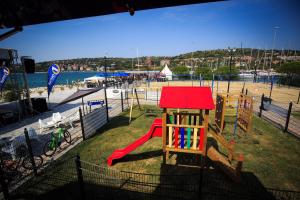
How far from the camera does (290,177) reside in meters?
5.95

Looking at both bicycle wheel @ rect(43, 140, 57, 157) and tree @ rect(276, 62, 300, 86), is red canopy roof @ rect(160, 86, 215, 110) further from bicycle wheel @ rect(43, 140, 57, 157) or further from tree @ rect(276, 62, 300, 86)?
tree @ rect(276, 62, 300, 86)

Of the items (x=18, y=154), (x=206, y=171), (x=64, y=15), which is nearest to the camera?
(x=64, y=15)

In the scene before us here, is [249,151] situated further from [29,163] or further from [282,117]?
[29,163]

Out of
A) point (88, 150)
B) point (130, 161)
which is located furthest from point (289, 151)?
point (88, 150)

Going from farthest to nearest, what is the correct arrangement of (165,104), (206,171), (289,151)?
(289,151) → (206,171) → (165,104)

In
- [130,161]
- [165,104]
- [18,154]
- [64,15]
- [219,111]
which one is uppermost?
[64,15]

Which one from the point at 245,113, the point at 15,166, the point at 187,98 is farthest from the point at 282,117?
the point at 15,166

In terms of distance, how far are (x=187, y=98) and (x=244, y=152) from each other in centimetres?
431

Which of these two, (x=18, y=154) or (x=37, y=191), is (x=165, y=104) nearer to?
(x=37, y=191)

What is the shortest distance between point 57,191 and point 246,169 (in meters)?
6.75

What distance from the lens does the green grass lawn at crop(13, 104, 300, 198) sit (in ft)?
19.9

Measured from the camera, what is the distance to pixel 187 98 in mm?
5949

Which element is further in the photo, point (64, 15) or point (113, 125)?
point (113, 125)

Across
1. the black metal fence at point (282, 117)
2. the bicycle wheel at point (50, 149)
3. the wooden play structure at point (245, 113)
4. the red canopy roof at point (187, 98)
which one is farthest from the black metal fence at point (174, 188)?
the black metal fence at point (282, 117)
